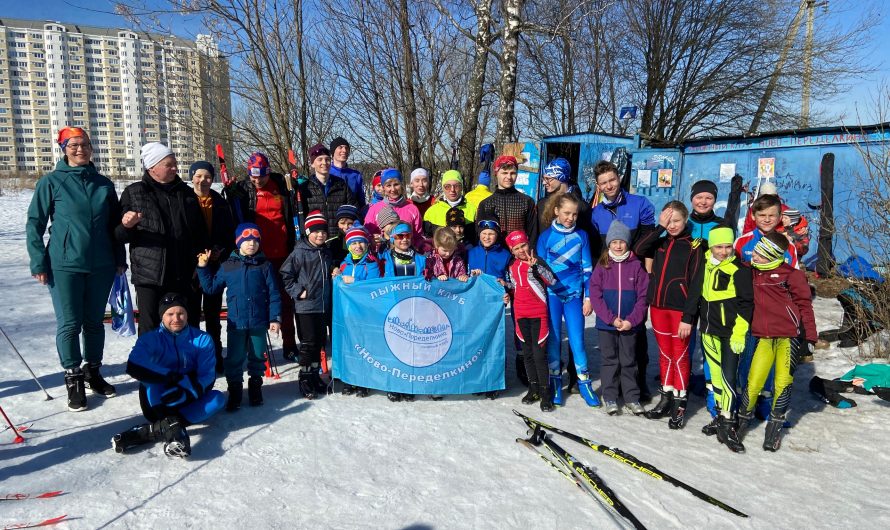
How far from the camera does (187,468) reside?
331 centimetres

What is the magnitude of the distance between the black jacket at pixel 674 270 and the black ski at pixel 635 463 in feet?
4.31

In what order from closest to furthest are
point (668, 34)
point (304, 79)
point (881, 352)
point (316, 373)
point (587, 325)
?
point (316, 373) → point (881, 352) → point (587, 325) → point (304, 79) → point (668, 34)

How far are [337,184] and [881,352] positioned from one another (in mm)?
6305

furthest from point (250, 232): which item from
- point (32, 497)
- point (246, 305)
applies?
point (32, 497)

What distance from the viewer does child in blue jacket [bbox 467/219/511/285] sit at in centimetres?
494

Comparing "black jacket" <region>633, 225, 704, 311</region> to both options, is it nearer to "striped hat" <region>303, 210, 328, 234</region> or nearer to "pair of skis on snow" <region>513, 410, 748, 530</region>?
"pair of skis on snow" <region>513, 410, 748, 530</region>

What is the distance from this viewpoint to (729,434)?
4078 mm

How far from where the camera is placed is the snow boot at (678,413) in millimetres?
4375

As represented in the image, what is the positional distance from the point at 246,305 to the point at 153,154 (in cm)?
139

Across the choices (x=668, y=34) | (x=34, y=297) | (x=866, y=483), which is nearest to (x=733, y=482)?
(x=866, y=483)

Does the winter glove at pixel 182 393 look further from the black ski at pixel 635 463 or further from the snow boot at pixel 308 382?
the black ski at pixel 635 463

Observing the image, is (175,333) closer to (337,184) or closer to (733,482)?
(337,184)

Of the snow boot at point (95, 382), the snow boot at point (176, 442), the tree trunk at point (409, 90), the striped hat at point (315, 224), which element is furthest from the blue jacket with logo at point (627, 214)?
the tree trunk at point (409, 90)

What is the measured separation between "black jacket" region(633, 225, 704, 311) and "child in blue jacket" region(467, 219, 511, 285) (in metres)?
1.31
